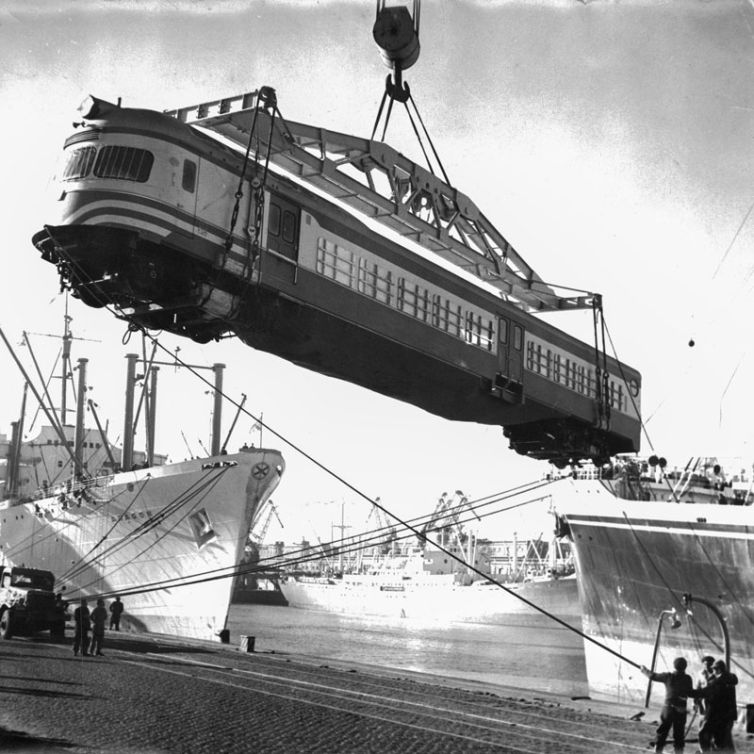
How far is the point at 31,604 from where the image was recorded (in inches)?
1007

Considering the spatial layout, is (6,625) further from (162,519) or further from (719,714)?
(719,714)

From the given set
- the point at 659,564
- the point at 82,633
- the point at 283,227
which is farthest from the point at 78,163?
the point at 659,564

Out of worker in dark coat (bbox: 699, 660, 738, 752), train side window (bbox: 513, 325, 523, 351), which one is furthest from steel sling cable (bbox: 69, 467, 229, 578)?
worker in dark coat (bbox: 699, 660, 738, 752)

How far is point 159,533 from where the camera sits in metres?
37.3

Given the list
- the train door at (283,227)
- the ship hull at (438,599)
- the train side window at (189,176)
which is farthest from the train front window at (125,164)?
the ship hull at (438,599)

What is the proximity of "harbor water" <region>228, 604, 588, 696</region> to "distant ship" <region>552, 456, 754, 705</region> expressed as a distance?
294cm

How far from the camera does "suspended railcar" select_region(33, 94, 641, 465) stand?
1480 centimetres

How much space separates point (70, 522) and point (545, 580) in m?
47.1

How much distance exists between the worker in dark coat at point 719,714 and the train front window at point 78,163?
37.9ft

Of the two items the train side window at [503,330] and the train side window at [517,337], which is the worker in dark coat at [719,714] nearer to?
the train side window at [503,330]

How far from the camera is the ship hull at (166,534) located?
35188 mm

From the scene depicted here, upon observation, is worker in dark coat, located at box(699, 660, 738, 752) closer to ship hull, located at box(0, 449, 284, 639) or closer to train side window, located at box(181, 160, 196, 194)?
train side window, located at box(181, 160, 196, 194)

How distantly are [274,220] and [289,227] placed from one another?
14.9 inches

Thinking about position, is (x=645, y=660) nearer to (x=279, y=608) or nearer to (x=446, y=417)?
(x=446, y=417)
